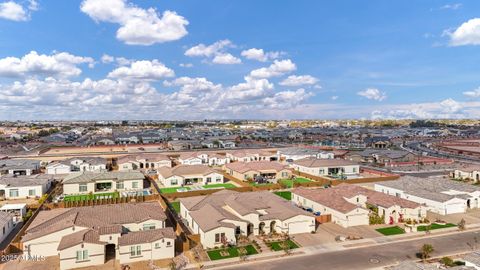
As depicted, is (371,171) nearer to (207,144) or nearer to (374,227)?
(374,227)

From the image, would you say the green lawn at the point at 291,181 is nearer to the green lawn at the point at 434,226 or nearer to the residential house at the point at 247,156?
the residential house at the point at 247,156

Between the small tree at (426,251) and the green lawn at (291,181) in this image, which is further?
the green lawn at (291,181)

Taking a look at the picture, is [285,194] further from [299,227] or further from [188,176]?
[188,176]

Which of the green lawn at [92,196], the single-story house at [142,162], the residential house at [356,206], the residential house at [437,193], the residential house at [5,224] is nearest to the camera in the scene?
the residential house at [5,224]

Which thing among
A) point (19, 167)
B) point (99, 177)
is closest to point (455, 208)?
point (99, 177)

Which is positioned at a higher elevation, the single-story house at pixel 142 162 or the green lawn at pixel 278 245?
the single-story house at pixel 142 162

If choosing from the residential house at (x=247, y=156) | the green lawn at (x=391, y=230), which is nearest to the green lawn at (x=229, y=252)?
the green lawn at (x=391, y=230)

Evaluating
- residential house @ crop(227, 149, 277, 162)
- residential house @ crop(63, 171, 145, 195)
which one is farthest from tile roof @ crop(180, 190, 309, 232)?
residential house @ crop(227, 149, 277, 162)
